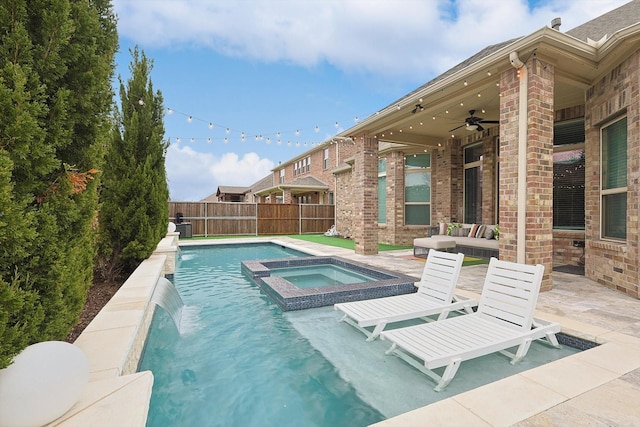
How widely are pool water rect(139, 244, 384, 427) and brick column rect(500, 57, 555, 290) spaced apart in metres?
3.73

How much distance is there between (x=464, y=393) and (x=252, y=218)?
15577mm

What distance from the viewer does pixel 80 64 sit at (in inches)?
87.3

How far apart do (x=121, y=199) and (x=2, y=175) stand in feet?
17.2

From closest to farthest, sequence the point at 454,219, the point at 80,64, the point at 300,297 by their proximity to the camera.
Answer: the point at 80,64 → the point at 300,297 → the point at 454,219

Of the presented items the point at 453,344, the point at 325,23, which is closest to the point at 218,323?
the point at 453,344

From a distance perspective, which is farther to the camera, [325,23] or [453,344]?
[325,23]

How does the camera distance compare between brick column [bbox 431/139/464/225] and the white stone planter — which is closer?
the white stone planter

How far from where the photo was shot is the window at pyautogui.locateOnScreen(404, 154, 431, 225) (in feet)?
38.0

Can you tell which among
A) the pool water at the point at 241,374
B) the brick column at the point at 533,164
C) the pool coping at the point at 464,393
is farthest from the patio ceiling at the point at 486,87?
the pool water at the point at 241,374

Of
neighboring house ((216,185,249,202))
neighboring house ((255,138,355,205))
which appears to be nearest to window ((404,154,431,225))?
neighboring house ((255,138,355,205))

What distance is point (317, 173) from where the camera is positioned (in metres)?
22.5

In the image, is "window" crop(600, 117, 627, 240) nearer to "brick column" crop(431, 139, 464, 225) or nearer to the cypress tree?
"brick column" crop(431, 139, 464, 225)

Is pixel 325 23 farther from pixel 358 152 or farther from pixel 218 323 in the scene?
pixel 218 323

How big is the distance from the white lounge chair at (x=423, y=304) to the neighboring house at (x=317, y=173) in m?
12.5
